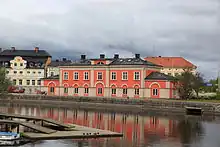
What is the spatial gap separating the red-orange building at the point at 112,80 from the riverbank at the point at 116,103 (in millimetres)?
5387

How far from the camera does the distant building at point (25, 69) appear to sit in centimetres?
8950

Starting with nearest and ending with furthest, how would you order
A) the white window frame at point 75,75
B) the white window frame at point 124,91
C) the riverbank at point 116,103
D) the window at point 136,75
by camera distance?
1. the riverbank at point 116,103
2. the window at point 136,75
3. the white window frame at point 124,91
4. the white window frame at point 75,75

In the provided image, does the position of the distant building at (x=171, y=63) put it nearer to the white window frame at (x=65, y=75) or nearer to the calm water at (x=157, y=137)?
the white window frame at (x=65, y=75)

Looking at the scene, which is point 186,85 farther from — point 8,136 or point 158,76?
point 8,136

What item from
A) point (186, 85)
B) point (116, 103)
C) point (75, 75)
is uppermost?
point (75, 75)

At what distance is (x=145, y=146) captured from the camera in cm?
2506

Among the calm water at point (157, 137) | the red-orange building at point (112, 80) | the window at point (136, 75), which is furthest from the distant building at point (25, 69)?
the calm water at point (157, 137)

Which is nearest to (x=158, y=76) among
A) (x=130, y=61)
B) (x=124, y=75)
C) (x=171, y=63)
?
(x=130, y=61)

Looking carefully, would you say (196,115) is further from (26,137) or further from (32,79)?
(32,79)

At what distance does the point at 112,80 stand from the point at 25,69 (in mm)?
27720

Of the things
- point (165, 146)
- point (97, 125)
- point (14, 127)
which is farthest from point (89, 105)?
point (165, 146)

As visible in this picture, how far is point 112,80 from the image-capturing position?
69.8 m

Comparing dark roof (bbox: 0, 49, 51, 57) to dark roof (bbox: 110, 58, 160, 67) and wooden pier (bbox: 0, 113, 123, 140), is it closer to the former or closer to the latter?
dark roof (bbox: 110, 58, 160, 67)

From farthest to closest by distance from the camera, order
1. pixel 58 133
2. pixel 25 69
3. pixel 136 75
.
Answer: pixel 25 69 → pixel 136 75 → pixel 58 133
